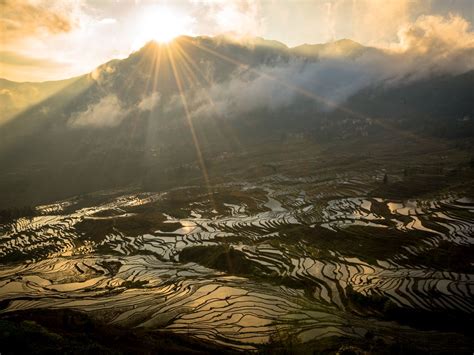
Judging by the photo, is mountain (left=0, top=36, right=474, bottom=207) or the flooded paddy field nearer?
the flooded paddy field

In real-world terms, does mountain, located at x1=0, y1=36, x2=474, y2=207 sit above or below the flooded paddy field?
above

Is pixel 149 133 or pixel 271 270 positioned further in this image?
pixel 149 133

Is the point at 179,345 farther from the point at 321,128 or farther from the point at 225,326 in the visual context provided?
the point at 321,128

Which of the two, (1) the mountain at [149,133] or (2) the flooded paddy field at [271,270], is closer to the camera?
(2) the flooded paddy field at [271,270]

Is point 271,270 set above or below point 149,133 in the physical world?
below

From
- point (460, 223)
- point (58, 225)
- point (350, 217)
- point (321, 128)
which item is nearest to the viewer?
point (460, 223)

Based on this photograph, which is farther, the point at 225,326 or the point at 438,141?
the point at 438,141

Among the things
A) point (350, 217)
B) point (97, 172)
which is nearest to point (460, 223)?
point (350, 217)

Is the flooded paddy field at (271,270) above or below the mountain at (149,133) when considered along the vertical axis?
below
